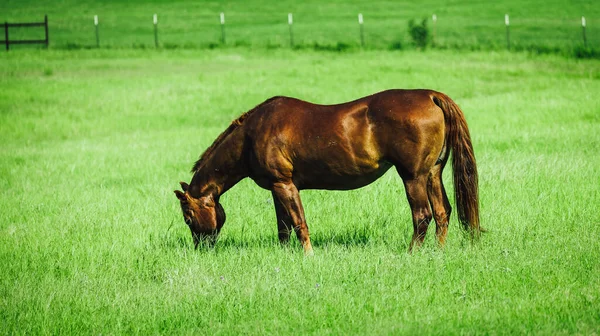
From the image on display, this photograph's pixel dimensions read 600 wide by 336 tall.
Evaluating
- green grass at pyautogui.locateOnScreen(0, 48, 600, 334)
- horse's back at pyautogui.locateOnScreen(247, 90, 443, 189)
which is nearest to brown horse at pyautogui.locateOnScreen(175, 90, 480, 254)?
horse's back at pyautogui.locateOnScreen(247, 90, 443, 189)

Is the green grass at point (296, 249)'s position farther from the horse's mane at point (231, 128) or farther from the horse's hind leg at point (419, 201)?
the horse's mane at point (231, 128)

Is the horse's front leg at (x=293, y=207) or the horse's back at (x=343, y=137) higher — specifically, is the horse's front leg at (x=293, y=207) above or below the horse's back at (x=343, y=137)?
below

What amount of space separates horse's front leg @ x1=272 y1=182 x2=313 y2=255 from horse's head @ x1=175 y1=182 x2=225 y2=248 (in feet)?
2.72

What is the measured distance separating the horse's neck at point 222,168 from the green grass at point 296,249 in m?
0.69

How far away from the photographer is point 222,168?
843 centimetres

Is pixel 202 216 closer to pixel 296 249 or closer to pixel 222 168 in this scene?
pixel 222 168

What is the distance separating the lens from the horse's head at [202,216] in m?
8.42

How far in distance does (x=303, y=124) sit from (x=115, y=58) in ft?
97.7

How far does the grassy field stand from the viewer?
4434 cm

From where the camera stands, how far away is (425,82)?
89.3ft

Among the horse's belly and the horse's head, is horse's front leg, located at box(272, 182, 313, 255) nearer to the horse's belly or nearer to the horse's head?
the horse's belly

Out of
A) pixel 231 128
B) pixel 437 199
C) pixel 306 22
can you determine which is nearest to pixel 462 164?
pixel 437 199

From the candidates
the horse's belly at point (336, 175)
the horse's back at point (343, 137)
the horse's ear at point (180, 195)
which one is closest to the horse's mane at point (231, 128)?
the horse's back at point (343, 137)

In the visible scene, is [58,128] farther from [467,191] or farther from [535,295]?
[535,295]
